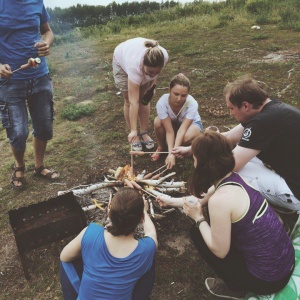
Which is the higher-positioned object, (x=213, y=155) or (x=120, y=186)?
(x=213, y=155)

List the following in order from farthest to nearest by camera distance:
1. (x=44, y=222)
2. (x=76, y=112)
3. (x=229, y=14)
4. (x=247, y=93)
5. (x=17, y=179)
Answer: (x=229, y=14) → (x=76, y=112) → (x=17, y=179) → (x=44, y=222) → (x=247, y=93)

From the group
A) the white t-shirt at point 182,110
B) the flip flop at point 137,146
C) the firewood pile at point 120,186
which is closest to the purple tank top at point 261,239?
the firewood pile at point 120,186

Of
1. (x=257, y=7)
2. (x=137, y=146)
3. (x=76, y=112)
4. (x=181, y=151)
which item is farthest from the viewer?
(x=257, y=7)

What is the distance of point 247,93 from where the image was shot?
2.76 m

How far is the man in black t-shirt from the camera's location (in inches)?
105

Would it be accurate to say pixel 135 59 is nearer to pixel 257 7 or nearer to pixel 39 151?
pixel 39 151

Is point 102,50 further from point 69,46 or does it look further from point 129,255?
point 129,255

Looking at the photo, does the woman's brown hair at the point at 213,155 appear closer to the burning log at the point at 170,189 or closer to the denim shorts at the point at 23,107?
the burning log at the point at 170,189

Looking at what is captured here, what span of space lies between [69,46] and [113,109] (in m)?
8.18

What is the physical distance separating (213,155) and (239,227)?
490 mm

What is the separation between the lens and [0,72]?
10.8ft

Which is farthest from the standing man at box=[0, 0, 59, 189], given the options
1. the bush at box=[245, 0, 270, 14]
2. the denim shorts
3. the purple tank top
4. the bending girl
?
the bush at box=[245, 0, 270, 14]

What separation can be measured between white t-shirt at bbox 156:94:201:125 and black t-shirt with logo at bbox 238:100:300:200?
139 cm

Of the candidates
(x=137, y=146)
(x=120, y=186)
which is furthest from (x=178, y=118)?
(x=120, y=186)
